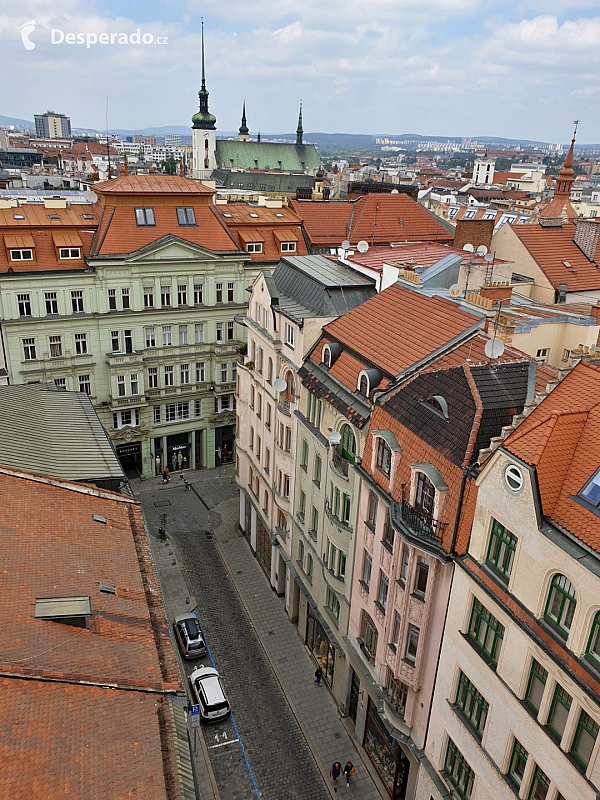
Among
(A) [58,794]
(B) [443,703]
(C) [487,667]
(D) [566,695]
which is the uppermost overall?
(A) [58,794]

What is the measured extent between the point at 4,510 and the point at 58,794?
1227 centimetres

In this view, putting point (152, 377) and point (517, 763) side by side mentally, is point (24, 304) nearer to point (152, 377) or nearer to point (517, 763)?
point (152, 377)

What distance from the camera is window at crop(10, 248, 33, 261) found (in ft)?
164

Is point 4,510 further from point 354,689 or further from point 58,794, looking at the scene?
point 354,689

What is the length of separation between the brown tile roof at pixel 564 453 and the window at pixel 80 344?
4190cm

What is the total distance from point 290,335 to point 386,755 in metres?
23.8

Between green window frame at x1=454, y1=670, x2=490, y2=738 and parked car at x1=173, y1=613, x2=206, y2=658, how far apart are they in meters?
19.7

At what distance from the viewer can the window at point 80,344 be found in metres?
53.3

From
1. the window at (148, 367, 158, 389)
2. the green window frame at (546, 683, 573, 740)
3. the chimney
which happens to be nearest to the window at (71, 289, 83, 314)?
the window at (148, 367, 158, 389)

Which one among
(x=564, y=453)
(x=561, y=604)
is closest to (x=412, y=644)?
(x=561, y=604)

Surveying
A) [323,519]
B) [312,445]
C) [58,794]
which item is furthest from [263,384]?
[58,794]

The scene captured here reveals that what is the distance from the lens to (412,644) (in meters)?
26.9

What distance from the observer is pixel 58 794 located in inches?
565

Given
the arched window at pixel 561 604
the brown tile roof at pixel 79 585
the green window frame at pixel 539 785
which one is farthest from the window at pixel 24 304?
the green window frame at pixel 539 785
